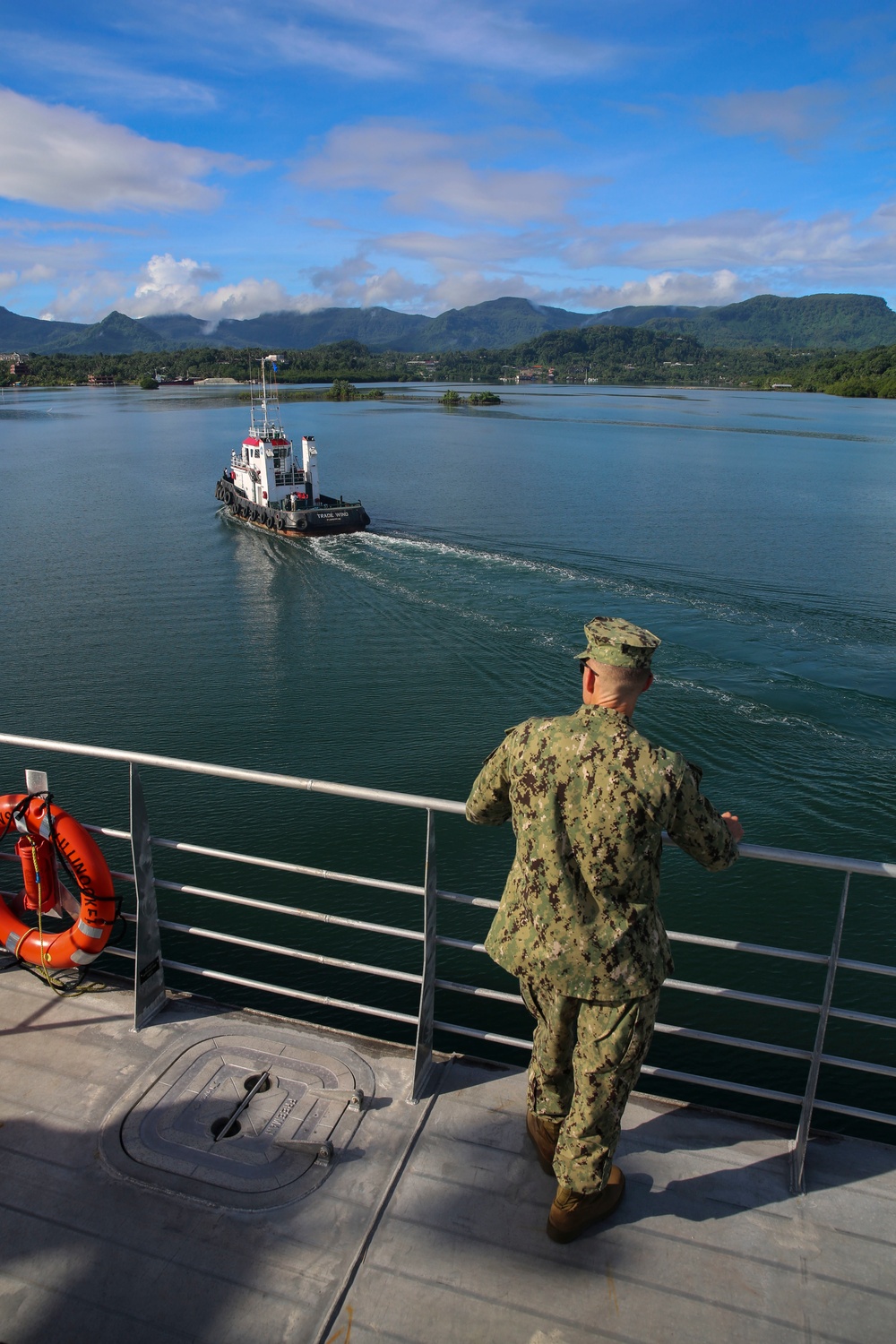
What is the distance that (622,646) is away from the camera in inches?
82.4

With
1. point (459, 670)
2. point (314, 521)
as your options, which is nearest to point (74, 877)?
point (459, 670)

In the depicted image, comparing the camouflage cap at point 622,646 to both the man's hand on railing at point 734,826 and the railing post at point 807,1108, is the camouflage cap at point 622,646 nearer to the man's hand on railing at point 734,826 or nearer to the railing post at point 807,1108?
the man's hand on railing at point 734,826

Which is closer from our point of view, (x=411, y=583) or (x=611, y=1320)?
(x=611, y=1320)

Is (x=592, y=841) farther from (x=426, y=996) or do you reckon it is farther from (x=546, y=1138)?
(x=426, y=996)

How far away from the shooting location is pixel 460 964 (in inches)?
306

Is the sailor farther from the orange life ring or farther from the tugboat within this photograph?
the tugboat

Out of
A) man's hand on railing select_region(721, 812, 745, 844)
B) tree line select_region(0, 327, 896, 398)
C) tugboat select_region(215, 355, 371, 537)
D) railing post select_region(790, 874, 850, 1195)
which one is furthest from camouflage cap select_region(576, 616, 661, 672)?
tree line select_region(0, 327, 896, 398)

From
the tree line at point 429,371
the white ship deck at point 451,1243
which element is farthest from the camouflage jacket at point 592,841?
the tree line at point 429,371

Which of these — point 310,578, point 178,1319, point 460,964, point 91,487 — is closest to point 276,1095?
point 178,1319

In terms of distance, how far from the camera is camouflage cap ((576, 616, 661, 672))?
2.09 m

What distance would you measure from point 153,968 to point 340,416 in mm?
80575

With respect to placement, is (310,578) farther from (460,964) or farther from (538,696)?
(460,964)

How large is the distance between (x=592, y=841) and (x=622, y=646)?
0.50 meters

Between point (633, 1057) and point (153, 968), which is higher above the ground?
point (633, 1057)
